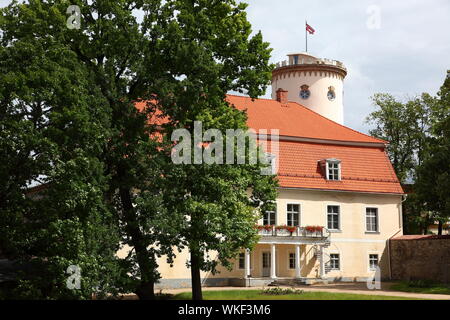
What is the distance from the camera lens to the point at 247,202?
73.6 ft

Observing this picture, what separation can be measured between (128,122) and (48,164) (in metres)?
3.52

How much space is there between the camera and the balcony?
34875 millimetres

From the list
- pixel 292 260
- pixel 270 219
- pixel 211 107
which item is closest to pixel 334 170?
pixel 270 219

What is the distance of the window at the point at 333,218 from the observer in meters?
37.6

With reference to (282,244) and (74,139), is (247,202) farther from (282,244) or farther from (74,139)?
(282,244)

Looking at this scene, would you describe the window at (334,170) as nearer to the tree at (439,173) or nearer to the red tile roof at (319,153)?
the red tile roof at (319,153)

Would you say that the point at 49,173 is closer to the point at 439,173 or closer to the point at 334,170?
the point at 439,173

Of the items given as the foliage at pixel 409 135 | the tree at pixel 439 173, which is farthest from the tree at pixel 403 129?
the tree at pixel 439 173

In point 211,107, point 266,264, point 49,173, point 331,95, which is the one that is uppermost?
point 331,95

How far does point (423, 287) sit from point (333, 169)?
9.66m

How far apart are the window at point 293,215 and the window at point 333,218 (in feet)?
6.50

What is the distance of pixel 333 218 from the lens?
124 ft

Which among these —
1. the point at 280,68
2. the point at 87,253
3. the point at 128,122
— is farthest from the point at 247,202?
the point at 280,68

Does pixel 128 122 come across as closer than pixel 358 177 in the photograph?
Yes
